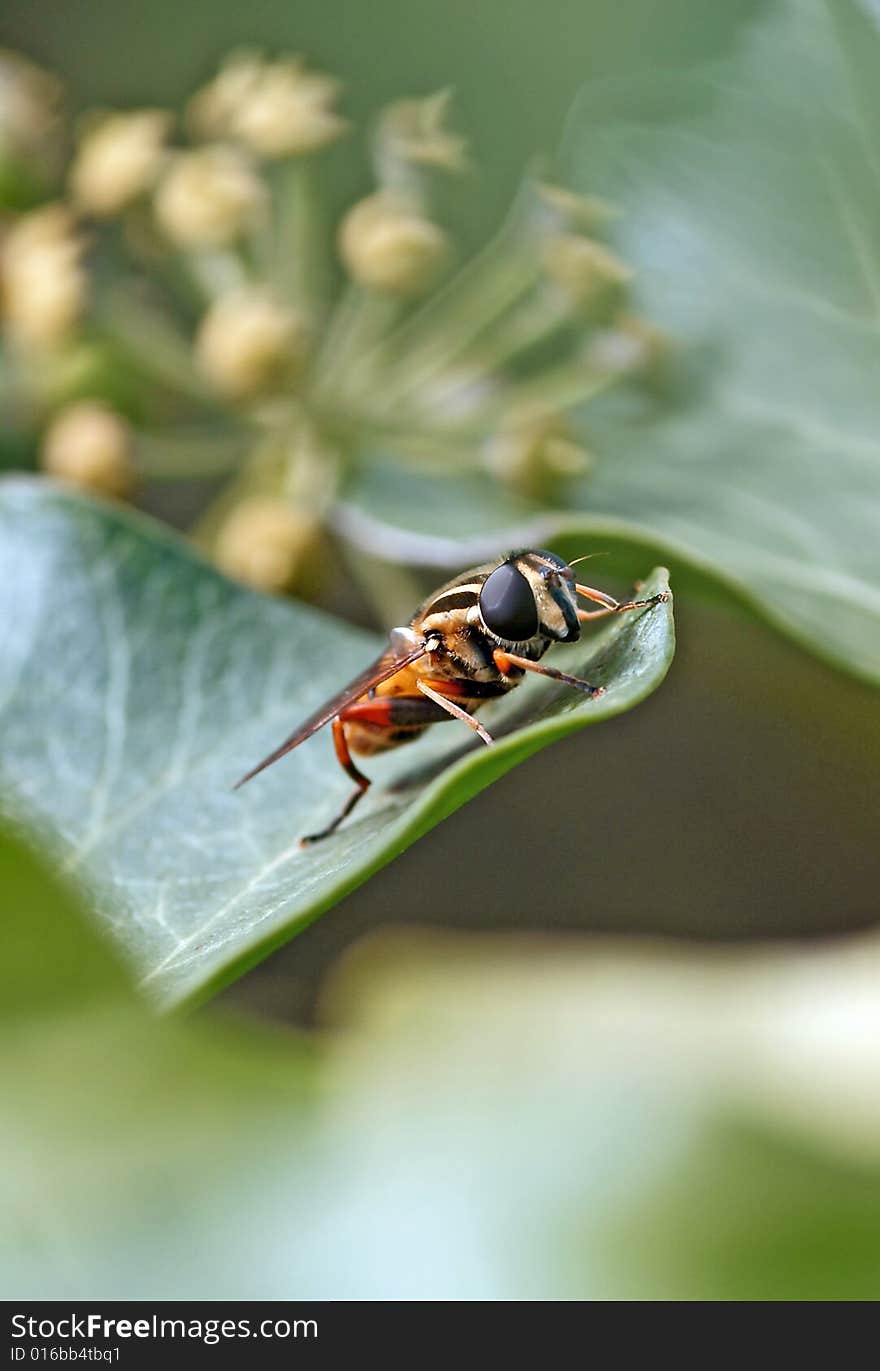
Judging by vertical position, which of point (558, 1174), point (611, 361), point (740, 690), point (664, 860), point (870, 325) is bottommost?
point (664, 860)

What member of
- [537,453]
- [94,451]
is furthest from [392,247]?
[94,451]

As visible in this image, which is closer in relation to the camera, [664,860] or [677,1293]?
[677,1293]

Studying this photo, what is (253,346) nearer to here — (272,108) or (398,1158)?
(272,108)

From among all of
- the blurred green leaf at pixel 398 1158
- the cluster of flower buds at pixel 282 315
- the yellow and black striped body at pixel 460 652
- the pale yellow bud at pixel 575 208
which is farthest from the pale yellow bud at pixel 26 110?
the blurred green leaf at pixel 398 1158

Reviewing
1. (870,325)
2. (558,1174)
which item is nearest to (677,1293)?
(558,1174)

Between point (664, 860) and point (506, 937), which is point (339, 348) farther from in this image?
point (664, 860)

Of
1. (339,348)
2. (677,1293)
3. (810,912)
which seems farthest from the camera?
(810,912)
